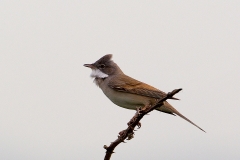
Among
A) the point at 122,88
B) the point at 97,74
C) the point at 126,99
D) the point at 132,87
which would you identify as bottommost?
the point at 126,99

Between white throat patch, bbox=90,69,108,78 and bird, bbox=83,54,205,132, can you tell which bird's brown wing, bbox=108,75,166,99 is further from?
white throat patch, bbox=90,69,108,78

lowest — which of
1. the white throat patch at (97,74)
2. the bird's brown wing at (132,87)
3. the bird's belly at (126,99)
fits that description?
the bird's belly at (126,99)

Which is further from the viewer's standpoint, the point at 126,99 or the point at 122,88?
the point at 122,88

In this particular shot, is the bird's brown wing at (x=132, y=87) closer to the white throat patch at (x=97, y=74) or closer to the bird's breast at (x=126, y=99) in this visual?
the bird's breast at (x=126, y=99)

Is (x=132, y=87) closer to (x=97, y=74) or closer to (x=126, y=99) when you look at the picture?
(x=126, y=99)

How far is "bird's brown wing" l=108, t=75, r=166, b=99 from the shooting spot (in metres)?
9.52

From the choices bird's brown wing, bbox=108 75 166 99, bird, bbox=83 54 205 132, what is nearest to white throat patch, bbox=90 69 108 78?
bird, bbox=83 54 205 132

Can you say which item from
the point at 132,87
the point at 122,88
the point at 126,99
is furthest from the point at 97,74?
the point at 126,99

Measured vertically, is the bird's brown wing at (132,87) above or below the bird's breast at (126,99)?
above

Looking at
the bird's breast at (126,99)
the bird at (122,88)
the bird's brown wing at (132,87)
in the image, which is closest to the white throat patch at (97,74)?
the bird at (122,88)

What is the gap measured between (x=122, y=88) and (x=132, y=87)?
0.25 metres

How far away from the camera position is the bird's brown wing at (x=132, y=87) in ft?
31.2

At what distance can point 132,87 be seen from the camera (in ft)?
34.2

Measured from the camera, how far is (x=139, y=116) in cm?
550
